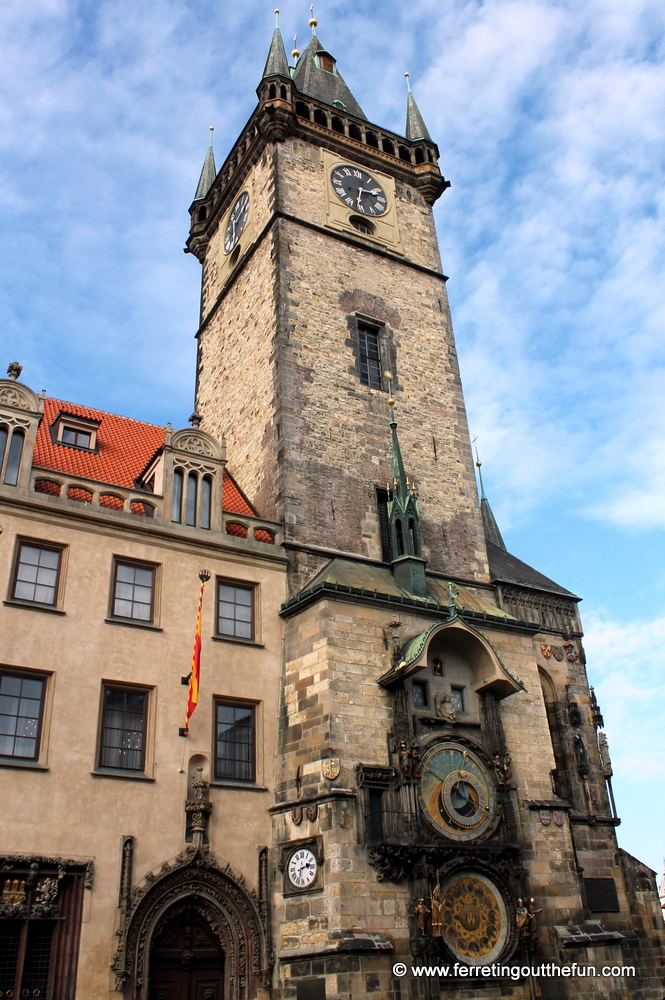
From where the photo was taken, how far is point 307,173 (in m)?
23.6

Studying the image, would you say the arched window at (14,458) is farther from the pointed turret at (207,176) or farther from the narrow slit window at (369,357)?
the pointed turret at (207,176)

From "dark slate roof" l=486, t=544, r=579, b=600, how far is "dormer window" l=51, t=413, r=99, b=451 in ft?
30.9

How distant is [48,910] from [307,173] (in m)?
18.6

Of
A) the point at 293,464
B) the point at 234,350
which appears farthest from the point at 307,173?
the point at 293,464

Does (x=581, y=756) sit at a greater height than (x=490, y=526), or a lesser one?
lesser

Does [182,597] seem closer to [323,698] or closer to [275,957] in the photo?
[323,698]

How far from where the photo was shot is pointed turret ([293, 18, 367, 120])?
92.6 feet

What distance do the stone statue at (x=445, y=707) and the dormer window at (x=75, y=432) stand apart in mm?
8905

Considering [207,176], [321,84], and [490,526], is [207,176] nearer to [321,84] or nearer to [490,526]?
[321,84]

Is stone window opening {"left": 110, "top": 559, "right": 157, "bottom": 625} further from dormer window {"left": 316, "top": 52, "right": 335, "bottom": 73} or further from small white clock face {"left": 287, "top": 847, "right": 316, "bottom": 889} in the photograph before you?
dormer window {"left": 316, "top": 52, "right": 335, "bottom": 73}

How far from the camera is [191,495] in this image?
17.0 meters

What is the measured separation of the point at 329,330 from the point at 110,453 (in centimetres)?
595

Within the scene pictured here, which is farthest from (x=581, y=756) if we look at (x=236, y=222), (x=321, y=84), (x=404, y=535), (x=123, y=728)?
(x=321, y=84)

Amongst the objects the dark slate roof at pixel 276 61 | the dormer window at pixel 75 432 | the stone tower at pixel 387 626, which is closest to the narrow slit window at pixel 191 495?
the stone tower at pixel 387 626
